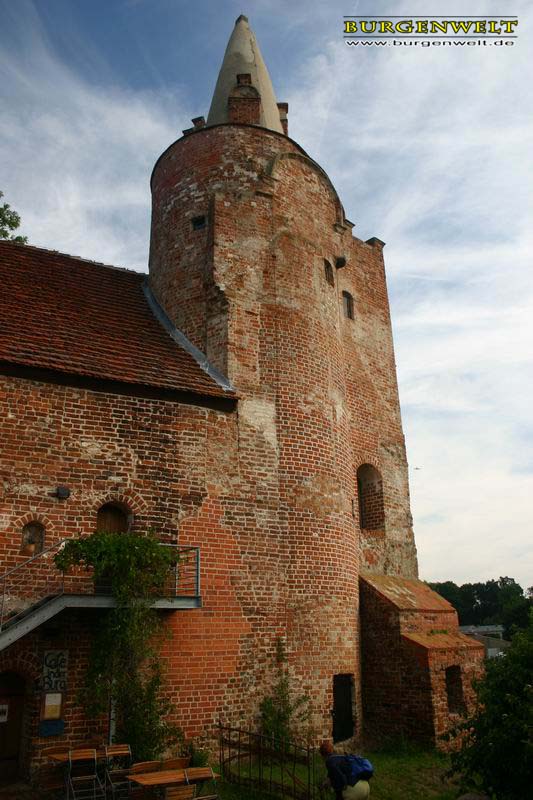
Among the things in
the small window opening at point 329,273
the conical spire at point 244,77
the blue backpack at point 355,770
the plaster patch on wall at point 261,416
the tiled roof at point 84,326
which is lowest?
the blue backpack at point 355,770

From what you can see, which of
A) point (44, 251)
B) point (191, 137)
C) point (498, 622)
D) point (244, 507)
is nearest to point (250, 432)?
point (244, 507)

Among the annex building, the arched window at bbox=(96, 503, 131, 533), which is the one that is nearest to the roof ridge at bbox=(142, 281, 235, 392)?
the annex building

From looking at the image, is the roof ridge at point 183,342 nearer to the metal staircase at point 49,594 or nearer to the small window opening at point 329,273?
the metal staircase at point 49,594

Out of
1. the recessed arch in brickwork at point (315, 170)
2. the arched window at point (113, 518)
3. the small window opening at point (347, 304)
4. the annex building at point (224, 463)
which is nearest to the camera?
the annex building at point (224, 463)

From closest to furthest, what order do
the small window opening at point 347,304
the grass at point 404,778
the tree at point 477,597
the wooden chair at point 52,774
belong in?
the wooden chair at point 52,774 < the grass at point 404,778 < the small window opening at point 347,304 < the tree at point 477,597

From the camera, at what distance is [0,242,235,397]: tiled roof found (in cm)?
1080

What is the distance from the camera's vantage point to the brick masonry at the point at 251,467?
10.1m

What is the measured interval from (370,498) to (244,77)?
11687 millimetres

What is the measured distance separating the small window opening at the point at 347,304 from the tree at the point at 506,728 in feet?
33.9

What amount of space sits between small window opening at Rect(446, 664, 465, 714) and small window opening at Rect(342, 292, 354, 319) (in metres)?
9.05

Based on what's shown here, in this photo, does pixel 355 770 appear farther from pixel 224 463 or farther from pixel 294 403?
pixel 294 403

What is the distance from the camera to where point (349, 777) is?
7125mm

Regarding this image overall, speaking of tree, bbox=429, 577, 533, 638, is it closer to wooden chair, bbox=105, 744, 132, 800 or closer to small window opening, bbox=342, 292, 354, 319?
small window opening, bbox=342, 292, 354, 319

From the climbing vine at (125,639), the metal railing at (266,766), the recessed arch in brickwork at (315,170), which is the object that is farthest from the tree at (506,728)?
the recessed arch in brickwork at (315,170)
